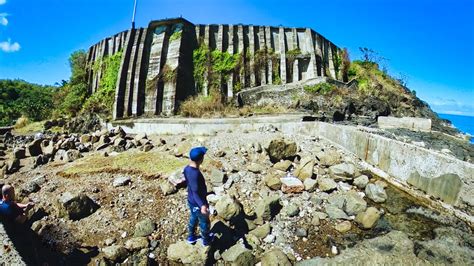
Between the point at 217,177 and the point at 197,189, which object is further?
the point at 217,177

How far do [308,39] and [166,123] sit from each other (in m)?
13.8

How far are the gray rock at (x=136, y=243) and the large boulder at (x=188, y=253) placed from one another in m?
0.48

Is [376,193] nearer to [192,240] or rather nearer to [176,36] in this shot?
[192,240]

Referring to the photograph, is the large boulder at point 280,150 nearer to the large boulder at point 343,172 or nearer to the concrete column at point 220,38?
the large boulder at point 343,172

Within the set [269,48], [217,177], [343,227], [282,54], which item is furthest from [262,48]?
[343,227]

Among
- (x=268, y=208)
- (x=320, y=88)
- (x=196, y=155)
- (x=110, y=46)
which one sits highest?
(x=110, y=46)

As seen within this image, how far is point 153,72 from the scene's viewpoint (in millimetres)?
18641

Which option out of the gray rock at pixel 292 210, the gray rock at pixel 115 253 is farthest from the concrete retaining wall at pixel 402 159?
the gray rock at pixel 115 253

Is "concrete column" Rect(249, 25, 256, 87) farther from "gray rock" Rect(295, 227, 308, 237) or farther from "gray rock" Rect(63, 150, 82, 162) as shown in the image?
"gray rock" Rect(295, 227, 308, 237)

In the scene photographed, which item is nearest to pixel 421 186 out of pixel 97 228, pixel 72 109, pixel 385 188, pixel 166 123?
pixel 385 188

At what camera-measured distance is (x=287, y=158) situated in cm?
741

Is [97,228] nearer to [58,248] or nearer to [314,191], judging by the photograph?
[58,248]

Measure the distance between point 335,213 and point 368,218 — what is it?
0.58 meters

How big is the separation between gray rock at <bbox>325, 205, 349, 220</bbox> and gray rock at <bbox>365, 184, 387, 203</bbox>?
100 cm
